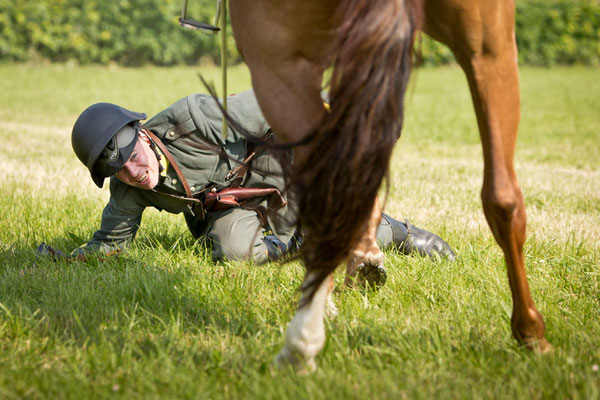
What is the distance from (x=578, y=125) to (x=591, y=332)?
7805mm

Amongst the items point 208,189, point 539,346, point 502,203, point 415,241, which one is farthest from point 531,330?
point 208,189

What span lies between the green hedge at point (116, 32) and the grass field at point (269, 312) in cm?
1213

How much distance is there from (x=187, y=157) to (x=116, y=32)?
586 inches

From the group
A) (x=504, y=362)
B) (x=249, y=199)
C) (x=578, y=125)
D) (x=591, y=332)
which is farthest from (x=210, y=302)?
(x=578, y=125)

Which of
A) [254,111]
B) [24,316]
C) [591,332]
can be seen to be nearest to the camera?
[591,332]

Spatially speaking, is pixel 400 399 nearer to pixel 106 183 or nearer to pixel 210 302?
pixel 210 302

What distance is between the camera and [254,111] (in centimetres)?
340

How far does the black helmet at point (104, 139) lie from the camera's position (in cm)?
297

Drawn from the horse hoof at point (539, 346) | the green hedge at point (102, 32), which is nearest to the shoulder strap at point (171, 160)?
the horse hoof at point (539, 346)

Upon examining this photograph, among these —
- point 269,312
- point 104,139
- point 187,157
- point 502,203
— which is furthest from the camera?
point 187,157

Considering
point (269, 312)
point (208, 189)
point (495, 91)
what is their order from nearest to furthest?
point (495, 91), point (269, 312), point (208, 189)

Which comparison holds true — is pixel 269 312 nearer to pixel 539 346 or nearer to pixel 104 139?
pixel 539 346

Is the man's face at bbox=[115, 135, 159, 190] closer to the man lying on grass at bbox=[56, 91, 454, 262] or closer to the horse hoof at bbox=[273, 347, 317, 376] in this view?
the man lying on grass at bbox=[56, 91, 454, 262]

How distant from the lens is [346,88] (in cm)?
158
